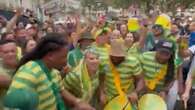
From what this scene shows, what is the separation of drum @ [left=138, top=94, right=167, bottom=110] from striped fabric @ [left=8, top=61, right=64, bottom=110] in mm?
2300

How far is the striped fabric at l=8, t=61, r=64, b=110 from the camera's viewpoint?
4418mm

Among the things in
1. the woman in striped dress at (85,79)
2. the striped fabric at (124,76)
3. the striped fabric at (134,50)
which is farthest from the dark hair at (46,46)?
the striped fabric at (134,50)

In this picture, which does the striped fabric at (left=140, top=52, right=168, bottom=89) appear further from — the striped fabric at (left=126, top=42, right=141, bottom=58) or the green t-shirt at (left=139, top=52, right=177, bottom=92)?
the striped fabric at (left=126, top=42, right=141, bottom=58)

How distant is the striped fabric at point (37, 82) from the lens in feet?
14.5

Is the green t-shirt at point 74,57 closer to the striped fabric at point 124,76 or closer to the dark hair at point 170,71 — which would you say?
the striped fabric at point 124,76

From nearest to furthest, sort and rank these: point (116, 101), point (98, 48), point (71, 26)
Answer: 1. point (116, 101)
2. point (98, 48)
3. point (71, 26)

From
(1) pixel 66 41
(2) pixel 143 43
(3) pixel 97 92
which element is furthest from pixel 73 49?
(1) pixel 66 41

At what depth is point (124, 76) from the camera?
714cm

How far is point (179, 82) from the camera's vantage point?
8391 mm

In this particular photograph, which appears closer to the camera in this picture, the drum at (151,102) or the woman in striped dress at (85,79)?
the woman in striped dress at (85,79)

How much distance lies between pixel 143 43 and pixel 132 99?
10.6 ft

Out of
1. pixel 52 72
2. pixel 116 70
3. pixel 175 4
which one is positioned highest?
pixel 52 72

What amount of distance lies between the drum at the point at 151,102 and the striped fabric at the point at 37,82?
7.55 feet

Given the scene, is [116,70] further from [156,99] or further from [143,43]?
[143,43]
